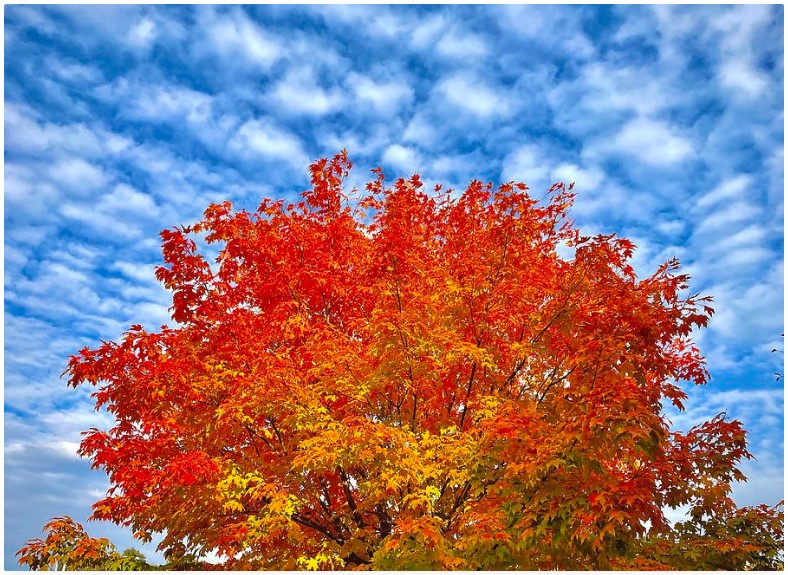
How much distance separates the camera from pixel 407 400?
10781mm

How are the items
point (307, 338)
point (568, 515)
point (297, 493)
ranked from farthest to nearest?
point (307, 338)
point (297, 493)
point (568, 515)

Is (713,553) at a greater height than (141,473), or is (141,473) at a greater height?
(141,473)

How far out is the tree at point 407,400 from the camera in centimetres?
804

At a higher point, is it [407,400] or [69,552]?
[407,400]

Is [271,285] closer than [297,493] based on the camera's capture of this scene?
No

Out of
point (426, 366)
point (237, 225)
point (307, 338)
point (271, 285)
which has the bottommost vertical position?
point (426, 366)

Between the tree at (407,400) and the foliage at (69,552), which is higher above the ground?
the tree at (407,400)

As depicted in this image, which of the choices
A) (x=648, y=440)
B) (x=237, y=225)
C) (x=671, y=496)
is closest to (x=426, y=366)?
(x=648, y=440)

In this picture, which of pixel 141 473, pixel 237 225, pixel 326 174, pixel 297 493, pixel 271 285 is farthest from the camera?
pixel 326 174

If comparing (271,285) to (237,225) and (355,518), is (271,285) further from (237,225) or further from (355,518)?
(355,518)

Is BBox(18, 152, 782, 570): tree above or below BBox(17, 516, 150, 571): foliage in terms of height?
above

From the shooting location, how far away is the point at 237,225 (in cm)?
1263

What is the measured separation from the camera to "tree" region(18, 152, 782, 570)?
804 centimetres

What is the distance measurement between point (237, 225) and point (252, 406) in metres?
4.44
